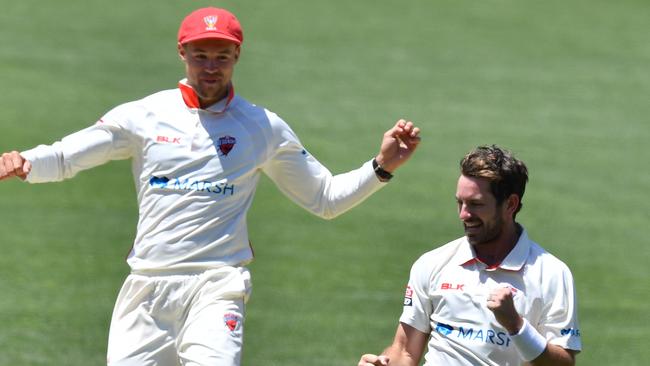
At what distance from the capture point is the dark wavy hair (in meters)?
6.71

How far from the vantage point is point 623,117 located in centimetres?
1680

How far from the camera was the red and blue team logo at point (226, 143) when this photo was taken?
7031 mm

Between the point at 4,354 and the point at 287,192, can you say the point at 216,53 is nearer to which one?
the point at 287,192

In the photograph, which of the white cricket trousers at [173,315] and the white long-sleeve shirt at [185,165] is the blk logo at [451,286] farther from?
the white cricket trousers at [173,315]

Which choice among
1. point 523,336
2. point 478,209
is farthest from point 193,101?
point 523,336

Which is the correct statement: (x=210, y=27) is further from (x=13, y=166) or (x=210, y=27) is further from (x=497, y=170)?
(x=497, y=170)

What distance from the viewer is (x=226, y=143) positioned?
7055 mm

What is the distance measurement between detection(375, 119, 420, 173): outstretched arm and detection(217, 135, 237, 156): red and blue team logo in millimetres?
826

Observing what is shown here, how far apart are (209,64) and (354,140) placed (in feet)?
27.7

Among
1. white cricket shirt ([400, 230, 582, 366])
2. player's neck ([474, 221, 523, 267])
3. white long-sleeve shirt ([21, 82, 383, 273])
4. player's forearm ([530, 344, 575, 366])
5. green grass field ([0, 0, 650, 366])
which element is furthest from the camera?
green grass field ([0, 0, 650, 366])


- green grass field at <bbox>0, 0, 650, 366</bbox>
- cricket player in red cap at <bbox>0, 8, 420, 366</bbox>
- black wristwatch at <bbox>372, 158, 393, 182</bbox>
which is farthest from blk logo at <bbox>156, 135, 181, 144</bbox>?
green grass field at <bbox>0, 0, 650, 366</bbox>

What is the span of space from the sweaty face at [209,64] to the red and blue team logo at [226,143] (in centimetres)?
24

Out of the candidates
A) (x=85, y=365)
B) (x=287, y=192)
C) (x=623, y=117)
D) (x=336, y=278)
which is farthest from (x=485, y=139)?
(x=287, y=192)

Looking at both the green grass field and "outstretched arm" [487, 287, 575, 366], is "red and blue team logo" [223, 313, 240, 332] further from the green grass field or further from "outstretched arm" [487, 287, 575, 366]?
the green grass field
